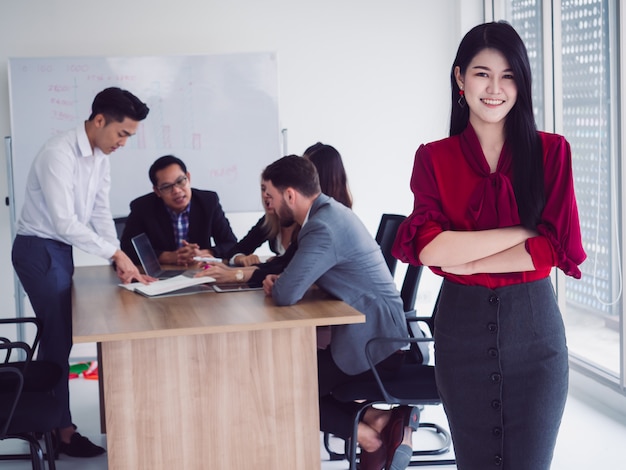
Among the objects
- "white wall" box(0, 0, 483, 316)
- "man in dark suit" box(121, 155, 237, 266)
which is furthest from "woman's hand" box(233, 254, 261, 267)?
"white wall" box(0, 0, 483, 316)

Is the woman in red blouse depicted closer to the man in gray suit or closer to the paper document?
the man in gray suit

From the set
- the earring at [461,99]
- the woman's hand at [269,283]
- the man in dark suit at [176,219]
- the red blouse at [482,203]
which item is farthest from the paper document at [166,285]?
the earring at [461,99]

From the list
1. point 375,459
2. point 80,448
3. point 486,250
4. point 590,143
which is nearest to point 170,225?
point 80,448

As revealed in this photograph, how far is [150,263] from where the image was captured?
3.80m

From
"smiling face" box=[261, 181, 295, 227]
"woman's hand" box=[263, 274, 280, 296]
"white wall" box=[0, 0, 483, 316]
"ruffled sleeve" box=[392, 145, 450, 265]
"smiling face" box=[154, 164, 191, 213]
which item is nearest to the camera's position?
"ruffled sleeve" box=[392, 145, 450, 265]

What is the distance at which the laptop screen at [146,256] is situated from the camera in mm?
3665

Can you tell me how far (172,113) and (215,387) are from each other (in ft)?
9.92

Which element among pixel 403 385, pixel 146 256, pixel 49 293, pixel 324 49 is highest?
pixel 324 49

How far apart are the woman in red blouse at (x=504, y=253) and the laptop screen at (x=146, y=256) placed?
2.20m

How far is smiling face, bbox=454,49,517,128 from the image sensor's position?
1.63 metres

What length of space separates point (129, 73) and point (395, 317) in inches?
119

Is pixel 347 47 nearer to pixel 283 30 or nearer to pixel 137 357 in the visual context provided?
pixel 283 30

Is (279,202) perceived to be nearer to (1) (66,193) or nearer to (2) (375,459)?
(1) (66,193)

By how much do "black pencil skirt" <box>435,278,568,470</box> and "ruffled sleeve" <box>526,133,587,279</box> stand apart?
0.26 feet
